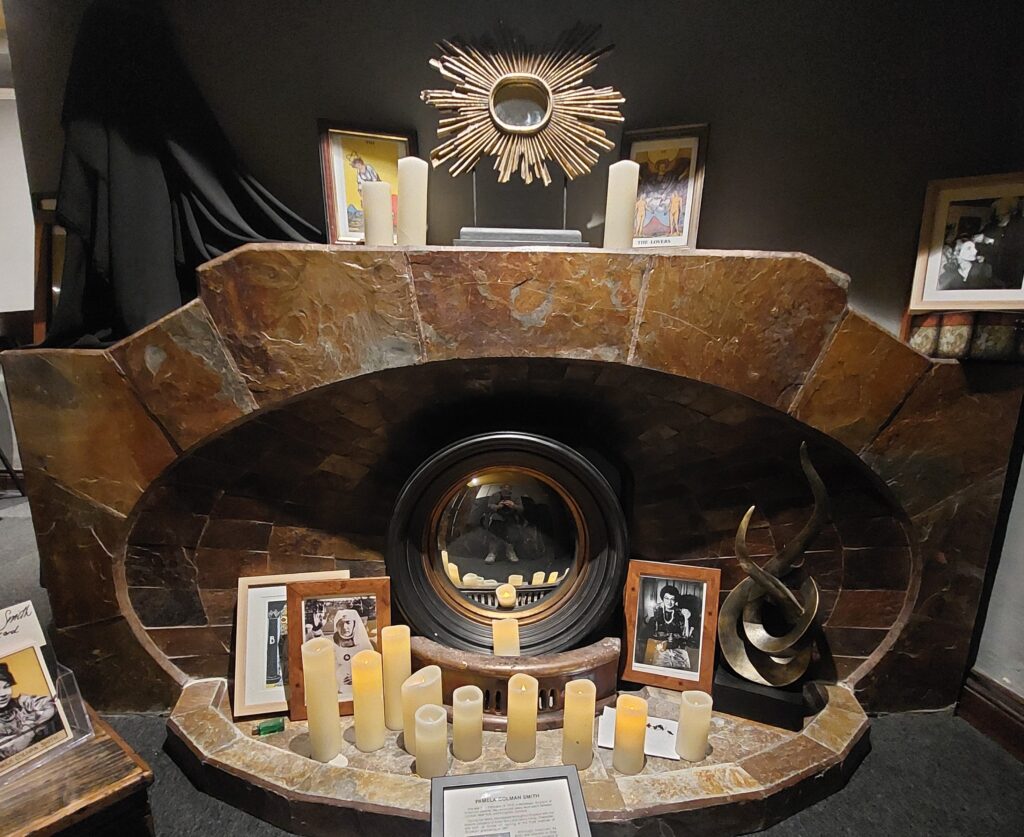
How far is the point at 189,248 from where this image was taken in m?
1.27

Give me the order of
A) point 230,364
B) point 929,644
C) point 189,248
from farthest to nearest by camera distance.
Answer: point 929,644
point 189,248
point 230,364

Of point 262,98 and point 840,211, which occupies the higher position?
point 262,98

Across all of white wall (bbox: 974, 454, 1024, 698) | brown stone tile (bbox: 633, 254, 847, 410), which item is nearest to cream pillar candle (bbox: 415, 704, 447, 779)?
brown stone tile (bbox: 633, 254, 847, 410)

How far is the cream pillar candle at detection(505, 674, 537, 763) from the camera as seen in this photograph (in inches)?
45.4

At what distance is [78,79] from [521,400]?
48.3 inches

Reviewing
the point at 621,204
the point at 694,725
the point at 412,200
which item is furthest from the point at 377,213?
the point at 694,725

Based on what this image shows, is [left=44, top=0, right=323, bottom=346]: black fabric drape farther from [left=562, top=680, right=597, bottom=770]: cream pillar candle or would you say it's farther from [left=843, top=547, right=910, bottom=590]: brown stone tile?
[left=843, top=547, right=910, bottom=590]: brown stone tile

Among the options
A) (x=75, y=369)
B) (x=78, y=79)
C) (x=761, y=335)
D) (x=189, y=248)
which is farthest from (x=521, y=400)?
(x=78, y=79)

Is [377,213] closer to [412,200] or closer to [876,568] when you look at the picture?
[412,200]

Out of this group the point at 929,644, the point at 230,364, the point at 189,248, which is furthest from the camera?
the point at 929,644

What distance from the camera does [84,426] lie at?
3.91ft

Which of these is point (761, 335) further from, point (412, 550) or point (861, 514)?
point (412, 550)

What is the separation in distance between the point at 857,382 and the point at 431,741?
3.98 ft

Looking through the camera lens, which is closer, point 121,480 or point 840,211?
point 121,480
